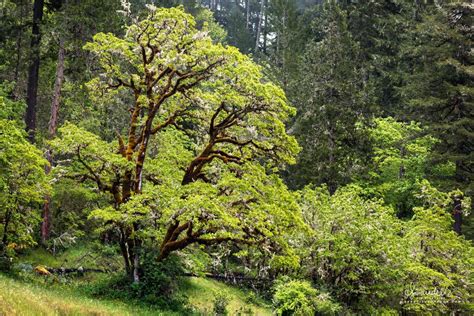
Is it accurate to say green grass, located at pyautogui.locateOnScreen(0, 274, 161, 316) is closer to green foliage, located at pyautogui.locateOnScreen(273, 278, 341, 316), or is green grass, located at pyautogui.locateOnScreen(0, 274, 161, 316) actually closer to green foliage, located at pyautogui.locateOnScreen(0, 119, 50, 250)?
green foliage, located at pyautogui.locateOnScreen(0, 119, 50, 250)

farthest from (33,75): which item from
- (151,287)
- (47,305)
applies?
(47,305)

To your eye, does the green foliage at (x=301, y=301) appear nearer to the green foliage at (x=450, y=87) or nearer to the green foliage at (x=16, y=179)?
the green foliage at (x=16, y=179)

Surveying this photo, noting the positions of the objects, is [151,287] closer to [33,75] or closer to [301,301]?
[301,301]

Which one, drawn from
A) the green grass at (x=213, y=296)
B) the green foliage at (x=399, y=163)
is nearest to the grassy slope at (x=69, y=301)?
the green grass at (x=213, y=296)

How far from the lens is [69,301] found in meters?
13.6

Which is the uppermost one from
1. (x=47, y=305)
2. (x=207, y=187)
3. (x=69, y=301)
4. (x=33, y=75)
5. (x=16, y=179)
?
(x=33, y=75)

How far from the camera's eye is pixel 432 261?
853 inches

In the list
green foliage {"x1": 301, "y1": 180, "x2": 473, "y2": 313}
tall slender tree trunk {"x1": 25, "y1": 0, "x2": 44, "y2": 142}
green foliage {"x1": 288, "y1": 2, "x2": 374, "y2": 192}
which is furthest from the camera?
green foliage {"x1": 288, "y1": 2, "x2": 374, "y2": 192}

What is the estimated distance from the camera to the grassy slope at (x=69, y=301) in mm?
10062

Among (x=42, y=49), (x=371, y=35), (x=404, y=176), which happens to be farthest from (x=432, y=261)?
(x=371, y=35)

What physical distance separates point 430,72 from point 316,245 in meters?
20.0

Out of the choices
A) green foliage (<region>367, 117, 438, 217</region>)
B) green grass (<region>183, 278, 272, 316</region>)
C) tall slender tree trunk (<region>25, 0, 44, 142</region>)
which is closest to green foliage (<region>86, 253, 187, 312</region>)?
green grass (<region>183, 278, 272, 316</region>)

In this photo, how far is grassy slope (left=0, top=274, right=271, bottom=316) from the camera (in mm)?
10062

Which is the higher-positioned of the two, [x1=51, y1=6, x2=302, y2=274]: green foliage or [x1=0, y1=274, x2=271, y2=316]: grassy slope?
→ [x1=51, y1=6, x2=302, y2=274]: green foliage
